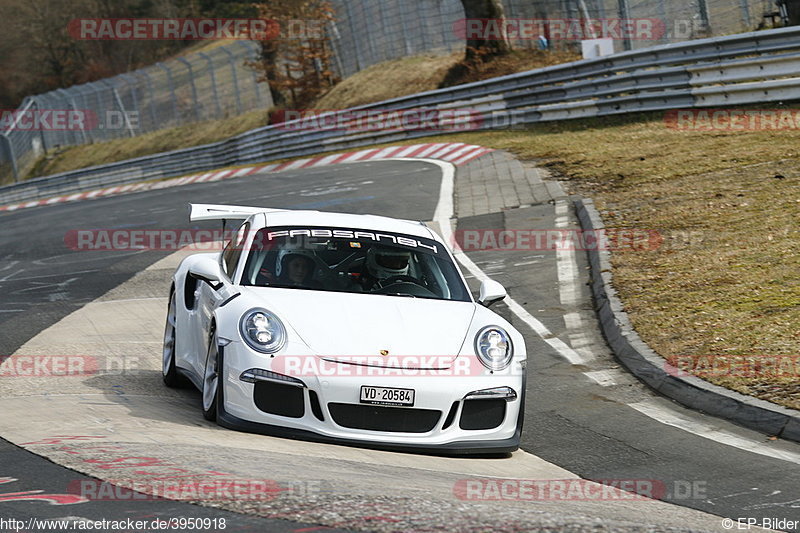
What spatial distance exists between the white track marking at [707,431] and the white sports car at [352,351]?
1276 mm

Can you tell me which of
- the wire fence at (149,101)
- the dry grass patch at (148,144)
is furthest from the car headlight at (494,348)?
the dry grass patch at (148,144)

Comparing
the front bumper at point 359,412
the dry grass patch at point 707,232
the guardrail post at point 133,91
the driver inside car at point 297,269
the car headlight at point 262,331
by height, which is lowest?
the dry grass patch at point 707,232

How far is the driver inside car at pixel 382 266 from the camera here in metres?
7.52

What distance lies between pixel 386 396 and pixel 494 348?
85 cm

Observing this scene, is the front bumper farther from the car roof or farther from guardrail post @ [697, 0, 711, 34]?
guardrail post @ [697, 0, 711, 34]

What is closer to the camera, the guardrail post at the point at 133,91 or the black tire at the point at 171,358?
the black tire at the point at 171,358

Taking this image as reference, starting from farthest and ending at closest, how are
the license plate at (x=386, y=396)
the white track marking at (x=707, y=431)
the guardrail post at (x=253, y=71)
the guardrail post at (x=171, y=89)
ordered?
the guardrail post at (x=171, y=89) → the guardrail post at (x=253, y=71) → the white track marking at (x=707, y=431) → the license plate at (x=386, y=396)

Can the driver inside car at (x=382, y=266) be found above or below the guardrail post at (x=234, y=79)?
below

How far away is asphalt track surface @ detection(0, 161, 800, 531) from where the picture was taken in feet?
18.1

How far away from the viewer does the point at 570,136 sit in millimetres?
23859

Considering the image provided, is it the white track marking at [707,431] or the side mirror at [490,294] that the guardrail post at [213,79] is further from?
the white track marking at [707,431]

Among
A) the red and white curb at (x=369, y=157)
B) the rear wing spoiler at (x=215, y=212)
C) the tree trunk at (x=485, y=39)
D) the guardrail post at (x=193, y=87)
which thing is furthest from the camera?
the guardrail post at (x=193, y=87)

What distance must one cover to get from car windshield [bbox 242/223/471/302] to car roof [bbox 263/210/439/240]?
0.07 m

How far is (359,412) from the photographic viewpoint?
20.4ft
